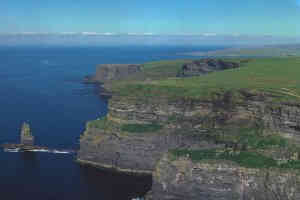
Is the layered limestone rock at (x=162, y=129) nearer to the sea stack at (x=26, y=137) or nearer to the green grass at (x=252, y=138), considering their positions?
the green grass at (x=252, y=138)

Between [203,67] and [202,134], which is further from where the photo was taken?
[203,67]

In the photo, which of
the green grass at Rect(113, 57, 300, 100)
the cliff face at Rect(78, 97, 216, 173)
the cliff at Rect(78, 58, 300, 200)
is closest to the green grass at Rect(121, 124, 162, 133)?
the cliff at Rect(78, 58, 300, 200)

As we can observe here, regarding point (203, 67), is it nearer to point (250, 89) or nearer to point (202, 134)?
point (250, 89)

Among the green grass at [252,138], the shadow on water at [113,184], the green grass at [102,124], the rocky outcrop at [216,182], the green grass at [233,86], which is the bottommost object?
the shadow on water at [113,184]

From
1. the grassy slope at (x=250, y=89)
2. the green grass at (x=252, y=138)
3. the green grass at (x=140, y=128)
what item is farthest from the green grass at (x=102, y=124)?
the green grass at (x=252, y=138)

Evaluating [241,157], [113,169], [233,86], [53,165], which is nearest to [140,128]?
[113,169]

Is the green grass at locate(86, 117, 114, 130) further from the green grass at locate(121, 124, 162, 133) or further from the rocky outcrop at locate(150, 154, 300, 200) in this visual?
the rocky outcrop at locate(150, 154, 300, 200)
